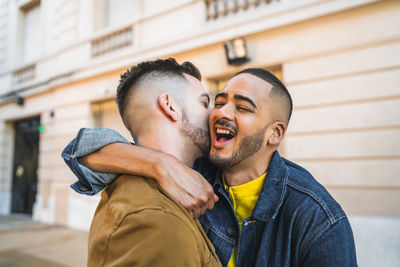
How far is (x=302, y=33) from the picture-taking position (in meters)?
4.48

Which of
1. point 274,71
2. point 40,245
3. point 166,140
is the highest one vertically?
point 274,71

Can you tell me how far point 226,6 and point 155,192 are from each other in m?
4.84

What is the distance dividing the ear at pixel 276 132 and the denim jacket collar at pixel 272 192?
103 mm

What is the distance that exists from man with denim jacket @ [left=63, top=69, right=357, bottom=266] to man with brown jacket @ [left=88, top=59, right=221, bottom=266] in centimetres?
14

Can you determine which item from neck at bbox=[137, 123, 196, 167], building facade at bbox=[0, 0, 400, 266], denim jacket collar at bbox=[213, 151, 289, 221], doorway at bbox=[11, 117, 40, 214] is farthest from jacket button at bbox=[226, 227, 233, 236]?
doorway at bbox=[11, 117, 40, 214]

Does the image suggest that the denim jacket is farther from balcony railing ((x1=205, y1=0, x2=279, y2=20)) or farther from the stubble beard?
balcony railing ((x1=205, y1=0, x2=279, y2=20))

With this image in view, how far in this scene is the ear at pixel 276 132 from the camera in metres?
1.67

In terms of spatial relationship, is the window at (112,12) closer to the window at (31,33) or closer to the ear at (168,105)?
the window at (31,33)

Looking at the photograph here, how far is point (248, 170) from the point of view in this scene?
5.43 ft

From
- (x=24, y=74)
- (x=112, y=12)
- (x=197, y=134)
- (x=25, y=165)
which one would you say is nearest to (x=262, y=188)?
(x=197, y=134)

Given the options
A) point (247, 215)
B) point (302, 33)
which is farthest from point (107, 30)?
point (247, 215)

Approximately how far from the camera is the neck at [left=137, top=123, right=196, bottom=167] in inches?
61.6

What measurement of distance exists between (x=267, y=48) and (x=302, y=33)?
0.59 meters

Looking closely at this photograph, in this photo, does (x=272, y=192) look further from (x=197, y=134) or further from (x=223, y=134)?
(x=197, y=134)
